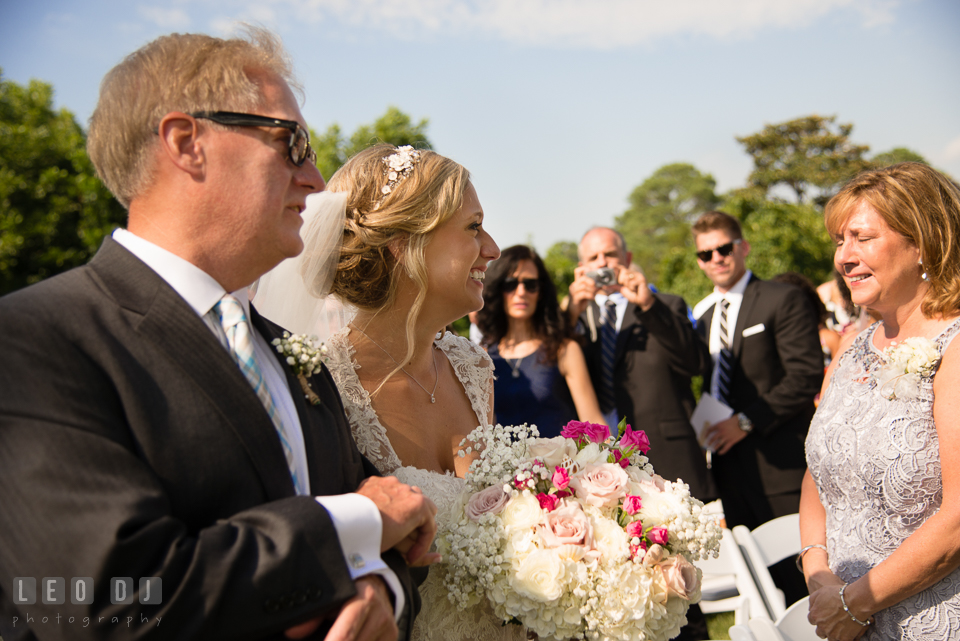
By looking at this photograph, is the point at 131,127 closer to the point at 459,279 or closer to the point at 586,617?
the point at 459,279

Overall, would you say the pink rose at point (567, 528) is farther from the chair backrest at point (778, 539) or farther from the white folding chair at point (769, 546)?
the chair backrest at point (778, 539)

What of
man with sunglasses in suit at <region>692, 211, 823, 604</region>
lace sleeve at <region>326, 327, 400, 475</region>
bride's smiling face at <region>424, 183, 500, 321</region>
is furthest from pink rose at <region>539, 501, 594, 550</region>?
man with sunglasses in suit at <region>692, 211, 823, 604</region>

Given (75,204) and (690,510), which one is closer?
(690,510)

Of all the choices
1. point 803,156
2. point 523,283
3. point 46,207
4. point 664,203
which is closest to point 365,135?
point 46,207

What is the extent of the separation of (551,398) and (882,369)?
2.86 metres

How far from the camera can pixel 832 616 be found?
2693 millimetres

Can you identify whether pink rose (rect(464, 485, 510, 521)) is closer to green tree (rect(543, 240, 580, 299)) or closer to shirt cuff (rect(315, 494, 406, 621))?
shirt cuff (rect(315, 494, 406, 621))

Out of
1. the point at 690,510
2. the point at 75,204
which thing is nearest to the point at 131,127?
the point at 690,510

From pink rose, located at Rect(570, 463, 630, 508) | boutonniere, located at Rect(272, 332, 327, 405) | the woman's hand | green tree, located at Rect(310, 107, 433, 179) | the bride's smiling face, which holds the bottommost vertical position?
the woman's hand

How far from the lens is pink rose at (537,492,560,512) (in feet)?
6.97

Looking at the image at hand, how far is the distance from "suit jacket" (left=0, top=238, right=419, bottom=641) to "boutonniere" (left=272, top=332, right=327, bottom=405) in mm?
265

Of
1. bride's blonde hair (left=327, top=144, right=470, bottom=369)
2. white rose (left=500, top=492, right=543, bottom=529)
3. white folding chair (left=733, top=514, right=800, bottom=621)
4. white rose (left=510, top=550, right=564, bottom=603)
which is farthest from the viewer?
white folding chair (left=733, top=514, right=800, bottom=621)

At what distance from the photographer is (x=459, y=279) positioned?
2828 millimetres

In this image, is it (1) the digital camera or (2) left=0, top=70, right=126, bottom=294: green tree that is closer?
(1) the digital camera
